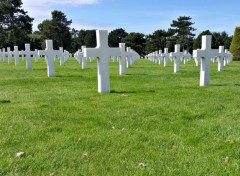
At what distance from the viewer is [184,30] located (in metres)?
62.4

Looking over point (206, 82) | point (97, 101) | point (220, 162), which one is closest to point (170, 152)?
point (220, 162)

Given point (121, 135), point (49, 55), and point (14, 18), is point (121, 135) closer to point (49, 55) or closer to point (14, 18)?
point (49, 55)

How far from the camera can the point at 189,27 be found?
62531mm

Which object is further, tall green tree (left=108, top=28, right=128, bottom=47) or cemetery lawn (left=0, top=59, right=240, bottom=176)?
tall green tree (left=108, top=28, right=128, bottom=47)

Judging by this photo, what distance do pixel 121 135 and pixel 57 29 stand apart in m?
60.4

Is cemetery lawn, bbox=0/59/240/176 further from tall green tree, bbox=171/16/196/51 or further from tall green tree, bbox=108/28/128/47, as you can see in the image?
tall green tree, bbox=108/28/128/47

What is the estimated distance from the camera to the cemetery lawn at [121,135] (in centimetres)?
325

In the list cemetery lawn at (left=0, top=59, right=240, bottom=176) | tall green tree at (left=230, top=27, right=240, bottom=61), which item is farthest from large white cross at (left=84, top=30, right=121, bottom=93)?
tall green tree at (left=230, top=27, right=240, bottom=61)

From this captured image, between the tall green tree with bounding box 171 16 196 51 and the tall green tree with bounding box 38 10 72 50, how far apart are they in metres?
21.8

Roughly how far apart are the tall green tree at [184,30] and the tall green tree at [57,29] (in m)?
21.8

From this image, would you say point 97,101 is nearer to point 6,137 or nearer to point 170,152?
point 6,137

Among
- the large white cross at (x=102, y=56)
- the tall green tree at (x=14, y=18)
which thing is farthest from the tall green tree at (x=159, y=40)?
the large white cross at (x=102, y=56)

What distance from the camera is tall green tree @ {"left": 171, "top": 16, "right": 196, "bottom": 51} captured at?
62156mm

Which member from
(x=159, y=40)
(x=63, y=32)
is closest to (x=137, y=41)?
(x=159, y=40)
